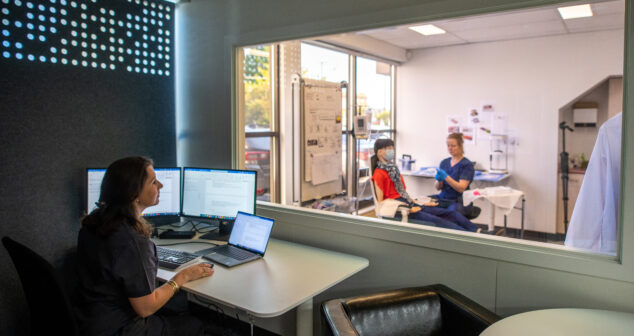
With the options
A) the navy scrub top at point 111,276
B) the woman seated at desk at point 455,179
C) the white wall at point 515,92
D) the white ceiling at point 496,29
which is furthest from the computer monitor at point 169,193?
the white wall at point 515,92

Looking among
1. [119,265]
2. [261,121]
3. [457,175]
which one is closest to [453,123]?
[457,175]

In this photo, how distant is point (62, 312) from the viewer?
4.28 feet

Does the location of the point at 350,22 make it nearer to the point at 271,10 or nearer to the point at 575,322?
the point at 271,10

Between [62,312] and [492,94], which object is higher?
[492,94]

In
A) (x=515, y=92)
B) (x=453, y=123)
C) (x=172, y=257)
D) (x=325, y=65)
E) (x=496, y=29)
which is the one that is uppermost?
(x=496, y=29)

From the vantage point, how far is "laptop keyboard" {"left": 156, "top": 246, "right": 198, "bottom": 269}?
186 centimetres

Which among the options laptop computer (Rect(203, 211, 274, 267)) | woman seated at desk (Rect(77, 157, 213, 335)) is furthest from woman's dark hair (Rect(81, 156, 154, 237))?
laptop computer (Rect(203, 211, 274, 267))

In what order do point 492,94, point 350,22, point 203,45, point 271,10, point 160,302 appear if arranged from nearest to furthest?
1. point 160,302
2. point 350,22
3. point 271,10
4. point 203,45
5. point 492,94

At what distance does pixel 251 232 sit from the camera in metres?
2.04

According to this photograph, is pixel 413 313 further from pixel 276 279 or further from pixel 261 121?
pixel 261 121

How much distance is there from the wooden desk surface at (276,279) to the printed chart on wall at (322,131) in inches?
60.1

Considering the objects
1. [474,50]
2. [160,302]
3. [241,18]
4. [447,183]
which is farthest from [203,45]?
[474,50]

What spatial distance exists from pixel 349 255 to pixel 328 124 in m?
1.91

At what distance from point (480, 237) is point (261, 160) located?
2137 millimetres
